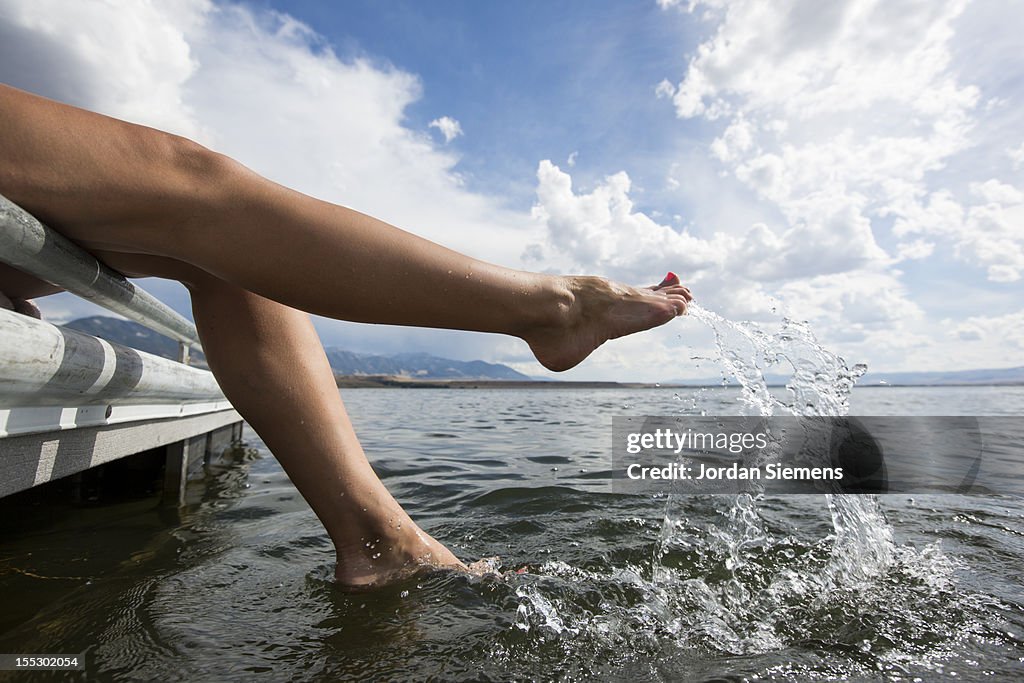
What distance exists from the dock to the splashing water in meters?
1.25

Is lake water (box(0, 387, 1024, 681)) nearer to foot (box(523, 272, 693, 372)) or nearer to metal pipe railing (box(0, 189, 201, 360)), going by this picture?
foot (box(523, 272, 693, 372))

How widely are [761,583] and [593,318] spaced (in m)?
1.08

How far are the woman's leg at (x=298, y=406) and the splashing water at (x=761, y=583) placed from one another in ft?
1.65

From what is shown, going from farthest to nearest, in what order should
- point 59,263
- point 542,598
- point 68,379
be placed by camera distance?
1. point 542,598
2. point 68,379
3. point 59,263

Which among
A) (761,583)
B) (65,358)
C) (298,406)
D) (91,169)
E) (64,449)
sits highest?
(91,169)

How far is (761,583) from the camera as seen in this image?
193 cm

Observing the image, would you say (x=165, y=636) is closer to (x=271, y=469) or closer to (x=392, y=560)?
(x=392, y=560)

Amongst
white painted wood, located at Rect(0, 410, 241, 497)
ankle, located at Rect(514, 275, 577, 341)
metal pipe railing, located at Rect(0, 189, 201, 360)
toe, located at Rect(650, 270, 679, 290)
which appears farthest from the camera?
toe, located at Rect(650, 270, 679, 290)

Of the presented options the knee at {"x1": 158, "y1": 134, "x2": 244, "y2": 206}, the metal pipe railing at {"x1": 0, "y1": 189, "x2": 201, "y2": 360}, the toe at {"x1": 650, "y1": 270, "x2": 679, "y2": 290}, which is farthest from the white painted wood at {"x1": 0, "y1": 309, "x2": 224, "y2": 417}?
the toe at {"x1": 650, "y1": 270, "x2": 679, "y2": 290}

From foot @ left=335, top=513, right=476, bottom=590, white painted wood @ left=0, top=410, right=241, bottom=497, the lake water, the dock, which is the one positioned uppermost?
the dock

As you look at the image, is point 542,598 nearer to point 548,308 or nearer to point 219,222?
point 548,308

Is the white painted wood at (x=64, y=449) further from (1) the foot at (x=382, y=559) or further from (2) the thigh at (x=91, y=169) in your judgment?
(1) the foot at (x=382, y=559)

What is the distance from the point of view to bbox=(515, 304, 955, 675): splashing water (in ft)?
4.91

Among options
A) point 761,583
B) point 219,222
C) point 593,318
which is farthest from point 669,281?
point 219,222
